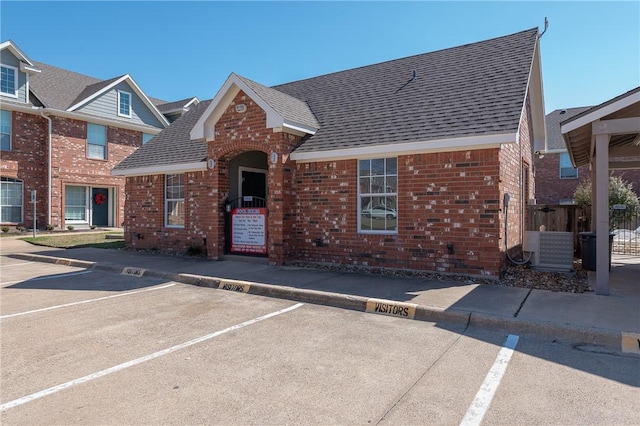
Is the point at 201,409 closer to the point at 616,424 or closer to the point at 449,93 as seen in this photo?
the point at 616,424

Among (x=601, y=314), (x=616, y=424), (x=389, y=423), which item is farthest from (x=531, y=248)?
(x=389, y=423)

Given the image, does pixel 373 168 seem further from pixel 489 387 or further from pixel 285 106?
pixel 489 387

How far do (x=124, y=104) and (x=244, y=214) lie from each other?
18919 mm

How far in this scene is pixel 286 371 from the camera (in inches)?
168

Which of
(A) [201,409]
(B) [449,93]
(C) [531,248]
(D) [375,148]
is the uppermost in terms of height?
(B) [449,93]

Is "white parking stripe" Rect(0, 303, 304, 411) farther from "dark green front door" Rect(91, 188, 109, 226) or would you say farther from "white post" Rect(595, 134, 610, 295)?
"dark green front door" Rect(91, 188, 109, 226)

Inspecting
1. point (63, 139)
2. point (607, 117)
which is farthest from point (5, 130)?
point (607, 117)

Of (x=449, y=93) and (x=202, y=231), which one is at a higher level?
(x=449, y=93)

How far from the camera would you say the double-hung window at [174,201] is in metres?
13.6

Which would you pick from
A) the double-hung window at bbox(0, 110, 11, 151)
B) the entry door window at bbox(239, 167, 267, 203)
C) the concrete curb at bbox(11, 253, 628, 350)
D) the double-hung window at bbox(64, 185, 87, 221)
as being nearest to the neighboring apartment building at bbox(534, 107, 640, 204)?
the entry door window at bbox(239, 167, 267, 203)

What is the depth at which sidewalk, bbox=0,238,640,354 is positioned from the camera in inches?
213

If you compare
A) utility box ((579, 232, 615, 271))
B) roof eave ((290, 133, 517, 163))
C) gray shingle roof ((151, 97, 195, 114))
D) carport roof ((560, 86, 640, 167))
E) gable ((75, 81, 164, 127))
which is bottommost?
utility box ((579, 232, 615, 271))

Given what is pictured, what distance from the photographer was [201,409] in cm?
347

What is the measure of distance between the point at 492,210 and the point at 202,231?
848 cm
